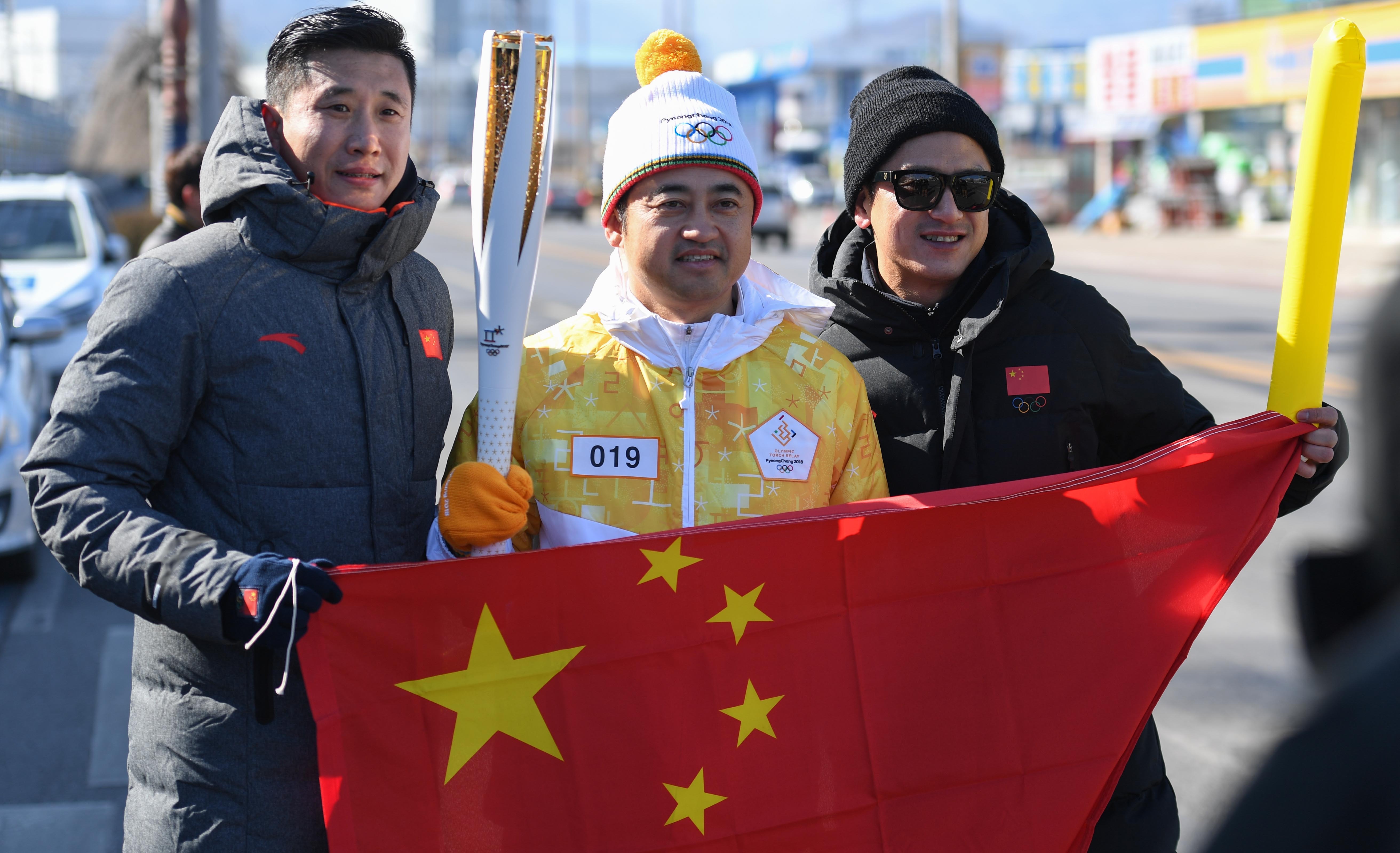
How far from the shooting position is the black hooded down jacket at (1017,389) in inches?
111

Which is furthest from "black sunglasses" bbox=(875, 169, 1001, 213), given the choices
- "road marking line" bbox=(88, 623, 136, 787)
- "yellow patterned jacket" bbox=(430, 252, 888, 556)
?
"road marking line" bbox=(88, 623, 136, 787)

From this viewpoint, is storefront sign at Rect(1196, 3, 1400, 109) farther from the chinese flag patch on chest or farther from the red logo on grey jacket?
the red logo on grey jacket

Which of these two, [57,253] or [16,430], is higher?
[57,253]

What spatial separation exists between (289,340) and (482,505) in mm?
467

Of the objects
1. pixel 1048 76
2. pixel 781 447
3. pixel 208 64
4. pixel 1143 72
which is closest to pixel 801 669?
pixel 781 447

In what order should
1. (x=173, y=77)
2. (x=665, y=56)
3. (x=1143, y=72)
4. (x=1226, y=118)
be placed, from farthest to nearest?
(x=1143, y=72) < (x=1226, y=118) < (x=173, y=77) < (x=665, y=56)

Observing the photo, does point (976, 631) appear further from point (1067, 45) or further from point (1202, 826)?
point (1067, 45)

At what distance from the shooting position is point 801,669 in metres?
2.54

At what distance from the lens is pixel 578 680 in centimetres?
→ 247

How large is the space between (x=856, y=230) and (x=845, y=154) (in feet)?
0.66

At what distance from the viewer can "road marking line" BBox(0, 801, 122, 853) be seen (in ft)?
13.1

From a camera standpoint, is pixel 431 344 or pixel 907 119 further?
pixel 907 119

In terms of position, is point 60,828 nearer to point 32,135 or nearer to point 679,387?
point 679,387

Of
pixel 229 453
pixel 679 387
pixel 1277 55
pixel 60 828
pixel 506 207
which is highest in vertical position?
pixel 1277 55
